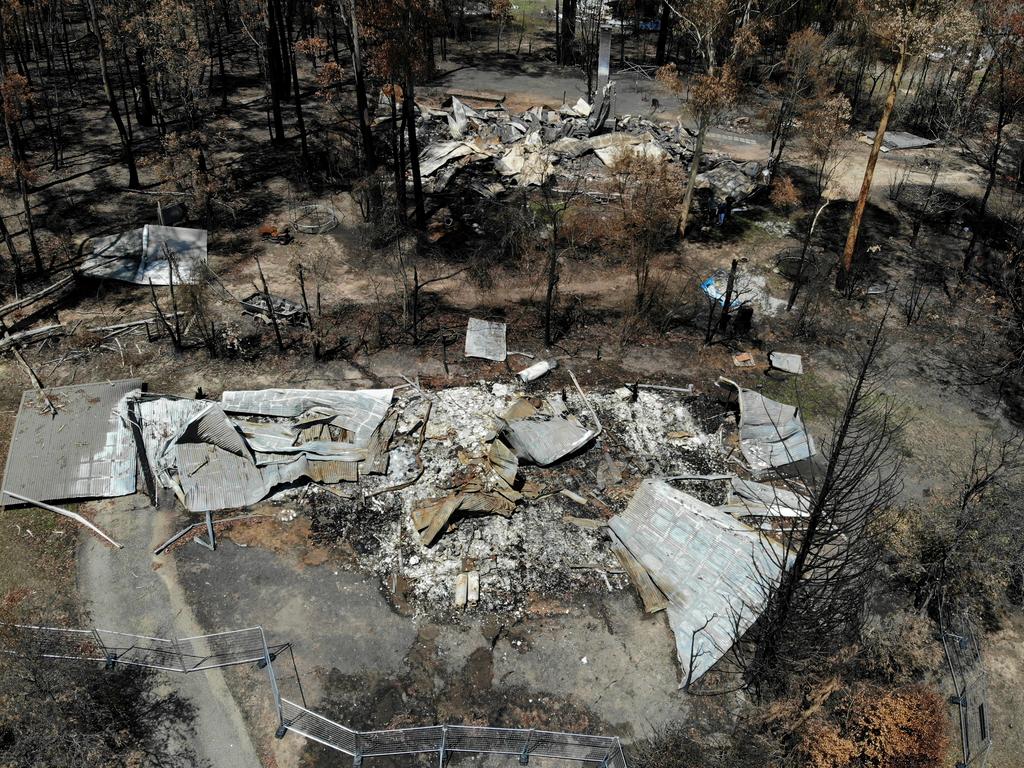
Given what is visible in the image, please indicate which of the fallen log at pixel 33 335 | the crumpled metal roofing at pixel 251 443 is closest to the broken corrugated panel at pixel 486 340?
the crumpled metal roofing at pixel 251 443

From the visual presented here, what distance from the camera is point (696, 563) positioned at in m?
17.2

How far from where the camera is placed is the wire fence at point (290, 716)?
46.6 feet

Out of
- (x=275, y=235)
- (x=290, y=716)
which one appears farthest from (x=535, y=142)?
(x=290, y=716)

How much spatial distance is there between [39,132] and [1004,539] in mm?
44221

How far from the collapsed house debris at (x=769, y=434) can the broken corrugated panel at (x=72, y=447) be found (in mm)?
17082

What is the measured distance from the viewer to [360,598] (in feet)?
56.0

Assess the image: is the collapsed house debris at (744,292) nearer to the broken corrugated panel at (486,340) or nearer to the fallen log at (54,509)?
the broken corrugated panel at (486,340)

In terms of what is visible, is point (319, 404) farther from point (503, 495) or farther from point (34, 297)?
point (34, 297)

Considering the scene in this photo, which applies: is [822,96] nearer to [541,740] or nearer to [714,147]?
[714,147]

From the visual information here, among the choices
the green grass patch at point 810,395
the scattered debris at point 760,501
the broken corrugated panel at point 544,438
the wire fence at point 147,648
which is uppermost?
the broken corrugated panel at point 544,438

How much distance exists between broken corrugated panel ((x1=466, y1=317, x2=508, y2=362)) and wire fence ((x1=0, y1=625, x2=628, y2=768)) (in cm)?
1134

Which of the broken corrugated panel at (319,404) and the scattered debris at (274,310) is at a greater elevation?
the scattered debris at (274,310)

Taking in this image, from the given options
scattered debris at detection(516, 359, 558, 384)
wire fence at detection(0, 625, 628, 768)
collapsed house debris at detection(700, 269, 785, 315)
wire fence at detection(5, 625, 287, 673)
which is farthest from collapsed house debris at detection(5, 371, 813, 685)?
collapsed house debris at detection(700, 269, 785, 315)

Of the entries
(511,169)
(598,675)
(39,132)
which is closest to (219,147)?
(39,132)
